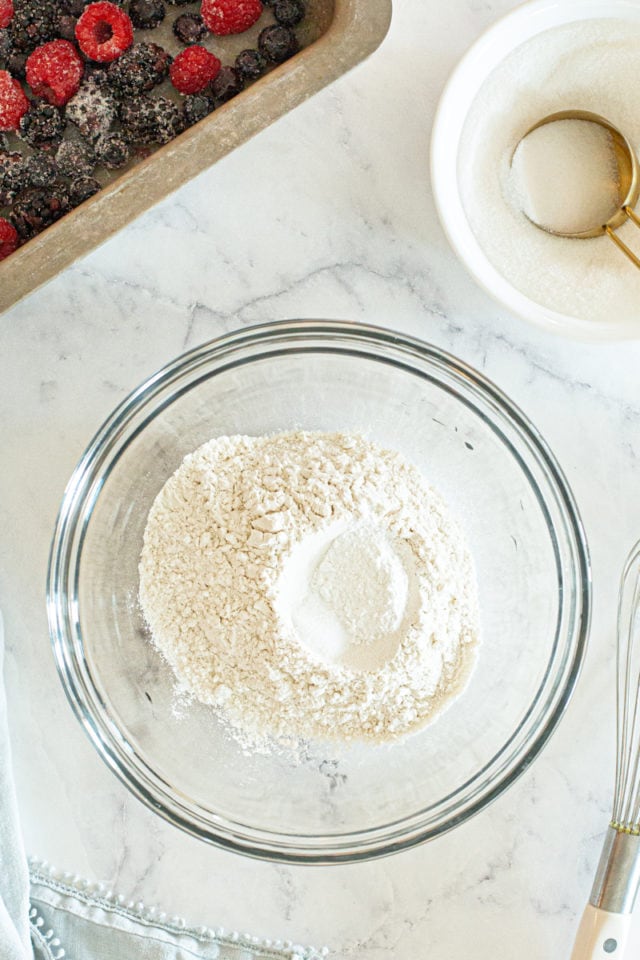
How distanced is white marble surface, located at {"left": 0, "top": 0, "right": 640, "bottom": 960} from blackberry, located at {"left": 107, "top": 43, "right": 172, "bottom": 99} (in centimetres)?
13

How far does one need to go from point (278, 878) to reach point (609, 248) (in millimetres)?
820

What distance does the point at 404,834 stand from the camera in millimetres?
900

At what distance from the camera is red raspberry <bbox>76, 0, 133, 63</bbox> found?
3.13ft

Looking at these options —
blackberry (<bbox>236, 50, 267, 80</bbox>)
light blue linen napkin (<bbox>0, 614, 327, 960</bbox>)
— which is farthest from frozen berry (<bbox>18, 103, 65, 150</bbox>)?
light blue linen napkin (<bbox>0, 614, 327, 960</bbox>)

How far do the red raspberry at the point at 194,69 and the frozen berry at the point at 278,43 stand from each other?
57 mm

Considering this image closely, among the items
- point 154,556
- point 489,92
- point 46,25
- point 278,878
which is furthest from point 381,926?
point 46,25

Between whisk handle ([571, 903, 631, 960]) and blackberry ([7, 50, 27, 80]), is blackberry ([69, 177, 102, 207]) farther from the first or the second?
whisk handle ([571, 903, 631, 960])

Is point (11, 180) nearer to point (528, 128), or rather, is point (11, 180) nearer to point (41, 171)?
point (41, 171)

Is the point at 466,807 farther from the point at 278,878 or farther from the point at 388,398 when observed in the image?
the point at 388,398

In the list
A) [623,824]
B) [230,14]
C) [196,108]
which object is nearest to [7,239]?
[196,108]

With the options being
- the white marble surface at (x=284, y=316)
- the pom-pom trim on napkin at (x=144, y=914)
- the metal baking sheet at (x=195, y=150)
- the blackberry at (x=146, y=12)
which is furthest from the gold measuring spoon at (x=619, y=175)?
the pom-pom trim on napkin at (x=144, y=914)

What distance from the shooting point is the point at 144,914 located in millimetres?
980

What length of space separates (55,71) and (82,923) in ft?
3.20

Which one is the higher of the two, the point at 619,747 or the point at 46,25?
the point at 46,25
